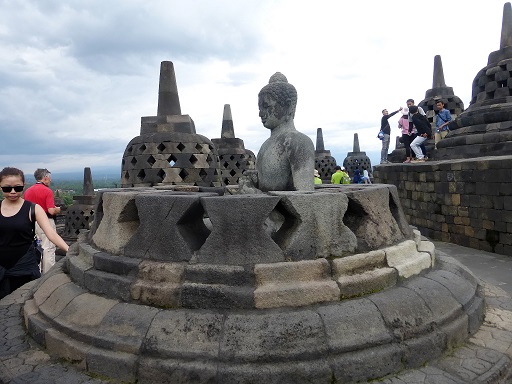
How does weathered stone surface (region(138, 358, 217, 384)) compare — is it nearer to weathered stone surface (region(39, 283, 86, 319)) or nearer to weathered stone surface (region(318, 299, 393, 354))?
weathered stone surface (region(318, 299, 393, 354))

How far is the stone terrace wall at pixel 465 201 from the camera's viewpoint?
6.08 metres

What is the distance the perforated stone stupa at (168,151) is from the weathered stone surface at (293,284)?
6.07 metres

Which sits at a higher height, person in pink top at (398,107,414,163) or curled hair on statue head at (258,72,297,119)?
person in pink top at (398,107,414,163)

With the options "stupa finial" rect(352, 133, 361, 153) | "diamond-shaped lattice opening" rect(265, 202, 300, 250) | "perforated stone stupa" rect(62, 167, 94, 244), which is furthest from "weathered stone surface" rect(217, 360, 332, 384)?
"stupa finial" rect(352, 133, 361, 153)

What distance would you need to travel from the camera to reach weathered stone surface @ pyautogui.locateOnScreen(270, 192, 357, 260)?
2.36 metres

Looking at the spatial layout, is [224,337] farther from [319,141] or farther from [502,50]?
[319,141]

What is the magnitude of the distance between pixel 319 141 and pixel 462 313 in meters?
22.0

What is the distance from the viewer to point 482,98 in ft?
32.3

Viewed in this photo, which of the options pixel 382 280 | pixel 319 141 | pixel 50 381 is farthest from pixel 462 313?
pixel 319 141

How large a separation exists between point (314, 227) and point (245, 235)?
0.45 m

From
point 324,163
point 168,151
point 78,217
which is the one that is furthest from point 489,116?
point 324,163

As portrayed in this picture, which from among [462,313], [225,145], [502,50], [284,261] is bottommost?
[462,313]

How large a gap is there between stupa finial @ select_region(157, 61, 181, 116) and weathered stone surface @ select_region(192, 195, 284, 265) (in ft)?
22.6

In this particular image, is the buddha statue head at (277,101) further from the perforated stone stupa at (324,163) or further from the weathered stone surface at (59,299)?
the perforated stone stupa at (324,163)
